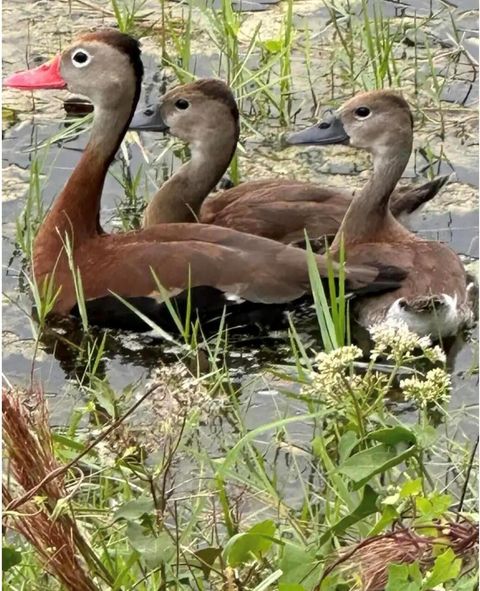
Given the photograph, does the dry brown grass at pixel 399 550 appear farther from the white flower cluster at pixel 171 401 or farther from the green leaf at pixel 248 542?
the white flower cluster at pixel 171 401

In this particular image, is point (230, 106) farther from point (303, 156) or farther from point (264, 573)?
point (264, 573)

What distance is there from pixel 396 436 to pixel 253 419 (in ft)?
5.53

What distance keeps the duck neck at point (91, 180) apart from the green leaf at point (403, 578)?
2869 millimetres

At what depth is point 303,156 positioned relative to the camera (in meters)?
6.50

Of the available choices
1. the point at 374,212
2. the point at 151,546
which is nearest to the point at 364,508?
the point at 151,546

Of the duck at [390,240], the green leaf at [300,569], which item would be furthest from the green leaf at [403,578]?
the duck at [390,240]

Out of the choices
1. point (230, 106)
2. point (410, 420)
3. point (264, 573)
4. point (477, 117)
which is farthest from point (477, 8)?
point (264, 573)

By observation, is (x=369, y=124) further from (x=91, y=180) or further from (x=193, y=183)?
(x=91, y=180)

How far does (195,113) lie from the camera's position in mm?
6023

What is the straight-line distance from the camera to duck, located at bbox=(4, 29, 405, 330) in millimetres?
5234

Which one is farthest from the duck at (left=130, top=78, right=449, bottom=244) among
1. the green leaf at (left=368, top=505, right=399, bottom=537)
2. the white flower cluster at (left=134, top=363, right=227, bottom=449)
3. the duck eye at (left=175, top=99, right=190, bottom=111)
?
the green leaf at (left=368, top=505, right=399, bottom=537)

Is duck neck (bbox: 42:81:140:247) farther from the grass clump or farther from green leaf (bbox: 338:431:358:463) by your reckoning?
green leaf (bbox: 338:431:358:463)

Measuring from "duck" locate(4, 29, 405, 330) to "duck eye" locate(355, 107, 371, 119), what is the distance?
2.29 feet

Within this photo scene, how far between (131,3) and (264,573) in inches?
172
